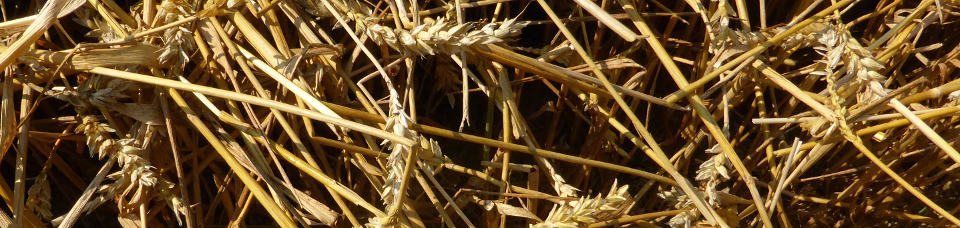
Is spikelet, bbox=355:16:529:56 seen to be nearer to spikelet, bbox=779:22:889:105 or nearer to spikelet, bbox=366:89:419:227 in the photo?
spikelet, bbox=366:89:419:227

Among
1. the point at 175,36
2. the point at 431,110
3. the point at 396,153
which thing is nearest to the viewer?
the point at 396,153

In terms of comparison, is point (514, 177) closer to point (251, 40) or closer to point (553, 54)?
point (553, 54)

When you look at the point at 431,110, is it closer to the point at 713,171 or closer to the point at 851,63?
the point at 713,171

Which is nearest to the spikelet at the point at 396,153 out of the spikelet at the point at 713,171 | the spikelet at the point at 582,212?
the spikelet at the point at 582,212

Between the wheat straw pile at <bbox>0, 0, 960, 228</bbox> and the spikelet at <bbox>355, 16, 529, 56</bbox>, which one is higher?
the spikelet at <bbox>355, 16, 529, 56</bbox>

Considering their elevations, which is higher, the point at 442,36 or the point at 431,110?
the point at 442,36

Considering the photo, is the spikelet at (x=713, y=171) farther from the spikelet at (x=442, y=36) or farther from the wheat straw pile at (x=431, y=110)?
the spikelet at (x=442, y=36)

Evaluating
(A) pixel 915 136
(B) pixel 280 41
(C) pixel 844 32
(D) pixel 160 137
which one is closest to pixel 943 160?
(A) pixel 915 136

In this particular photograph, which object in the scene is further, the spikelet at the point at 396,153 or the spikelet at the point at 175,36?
the spikelet at the point at 175,36

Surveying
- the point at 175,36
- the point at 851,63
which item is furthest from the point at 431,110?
the point at 851,63

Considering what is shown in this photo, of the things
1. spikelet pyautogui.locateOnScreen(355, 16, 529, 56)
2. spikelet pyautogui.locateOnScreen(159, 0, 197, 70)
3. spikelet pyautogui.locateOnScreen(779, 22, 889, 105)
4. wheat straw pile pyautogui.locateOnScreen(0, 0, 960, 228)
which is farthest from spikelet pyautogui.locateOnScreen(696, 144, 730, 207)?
spikelet pyautogui.locateOnScreen(159, 0, 197, 70)
